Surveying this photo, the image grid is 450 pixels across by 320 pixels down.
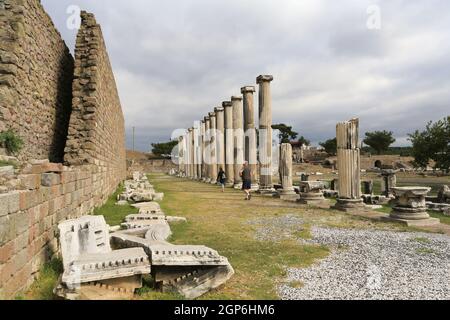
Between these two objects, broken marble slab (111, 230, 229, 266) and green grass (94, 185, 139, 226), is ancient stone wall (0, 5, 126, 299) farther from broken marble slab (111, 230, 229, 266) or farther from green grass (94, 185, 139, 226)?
broken marble slab (111, 230, 229, 266)

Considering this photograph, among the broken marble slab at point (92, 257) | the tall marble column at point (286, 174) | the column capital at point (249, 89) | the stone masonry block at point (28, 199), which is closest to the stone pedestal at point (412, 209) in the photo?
the tall marble column at point (286, 174)

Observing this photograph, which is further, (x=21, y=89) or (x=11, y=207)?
(x=21, y=89)

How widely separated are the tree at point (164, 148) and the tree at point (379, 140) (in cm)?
4552

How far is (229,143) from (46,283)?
21394mm

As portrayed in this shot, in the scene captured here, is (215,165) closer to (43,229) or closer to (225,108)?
(225,108)

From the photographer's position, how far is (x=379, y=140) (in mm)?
77188

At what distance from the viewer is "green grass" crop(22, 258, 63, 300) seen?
12.8ft

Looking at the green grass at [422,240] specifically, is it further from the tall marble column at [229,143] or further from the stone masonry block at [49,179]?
the tall marble column at [229,143]

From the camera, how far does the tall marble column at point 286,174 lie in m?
16.4

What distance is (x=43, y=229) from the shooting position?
502 cm

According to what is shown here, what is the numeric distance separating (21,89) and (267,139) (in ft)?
43.2

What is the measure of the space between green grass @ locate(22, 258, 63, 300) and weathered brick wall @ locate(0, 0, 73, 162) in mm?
3255

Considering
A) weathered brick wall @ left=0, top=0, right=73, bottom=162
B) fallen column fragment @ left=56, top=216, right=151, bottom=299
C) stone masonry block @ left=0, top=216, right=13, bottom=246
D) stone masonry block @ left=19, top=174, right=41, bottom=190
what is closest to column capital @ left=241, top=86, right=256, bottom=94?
weathered brick wall @ left=0, top=0, right=73, bottom=162

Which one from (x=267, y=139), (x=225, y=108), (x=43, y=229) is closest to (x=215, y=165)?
(x=225, y=108)
